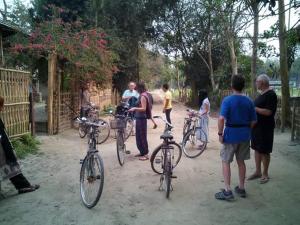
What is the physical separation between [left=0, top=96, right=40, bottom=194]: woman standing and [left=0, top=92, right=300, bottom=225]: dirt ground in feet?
0.57

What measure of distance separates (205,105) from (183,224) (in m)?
5.38

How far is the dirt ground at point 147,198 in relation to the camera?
16.7 ft

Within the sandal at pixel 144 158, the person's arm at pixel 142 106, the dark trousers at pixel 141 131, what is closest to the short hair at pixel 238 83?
the person's arm at pixel 142 106

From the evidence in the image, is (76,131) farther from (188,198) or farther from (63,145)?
(188,198)

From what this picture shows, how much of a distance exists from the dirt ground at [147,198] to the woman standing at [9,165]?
0.57 ft

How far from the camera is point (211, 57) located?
30.9 meters

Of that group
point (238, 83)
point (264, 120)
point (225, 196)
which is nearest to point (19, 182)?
point (225, 196)

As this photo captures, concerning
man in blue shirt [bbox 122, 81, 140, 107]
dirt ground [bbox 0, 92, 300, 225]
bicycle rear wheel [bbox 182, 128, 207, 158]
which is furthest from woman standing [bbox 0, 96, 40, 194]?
man in blue shirt [bbox 122, 81, 140, 107]

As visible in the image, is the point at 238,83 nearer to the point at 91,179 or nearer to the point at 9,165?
the point at 91,179

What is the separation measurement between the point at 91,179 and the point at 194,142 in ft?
15.0

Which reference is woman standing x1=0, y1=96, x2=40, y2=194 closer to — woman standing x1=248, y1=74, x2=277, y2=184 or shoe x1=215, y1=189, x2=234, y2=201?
shoe x1=215, y1=189, x2=234, y2=201

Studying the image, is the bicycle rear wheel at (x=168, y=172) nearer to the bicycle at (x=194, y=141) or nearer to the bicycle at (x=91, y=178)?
the bicycle at (x=91, y=178)

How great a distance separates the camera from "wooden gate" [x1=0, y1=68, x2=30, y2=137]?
9172mm

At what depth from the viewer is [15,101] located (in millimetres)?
9812
